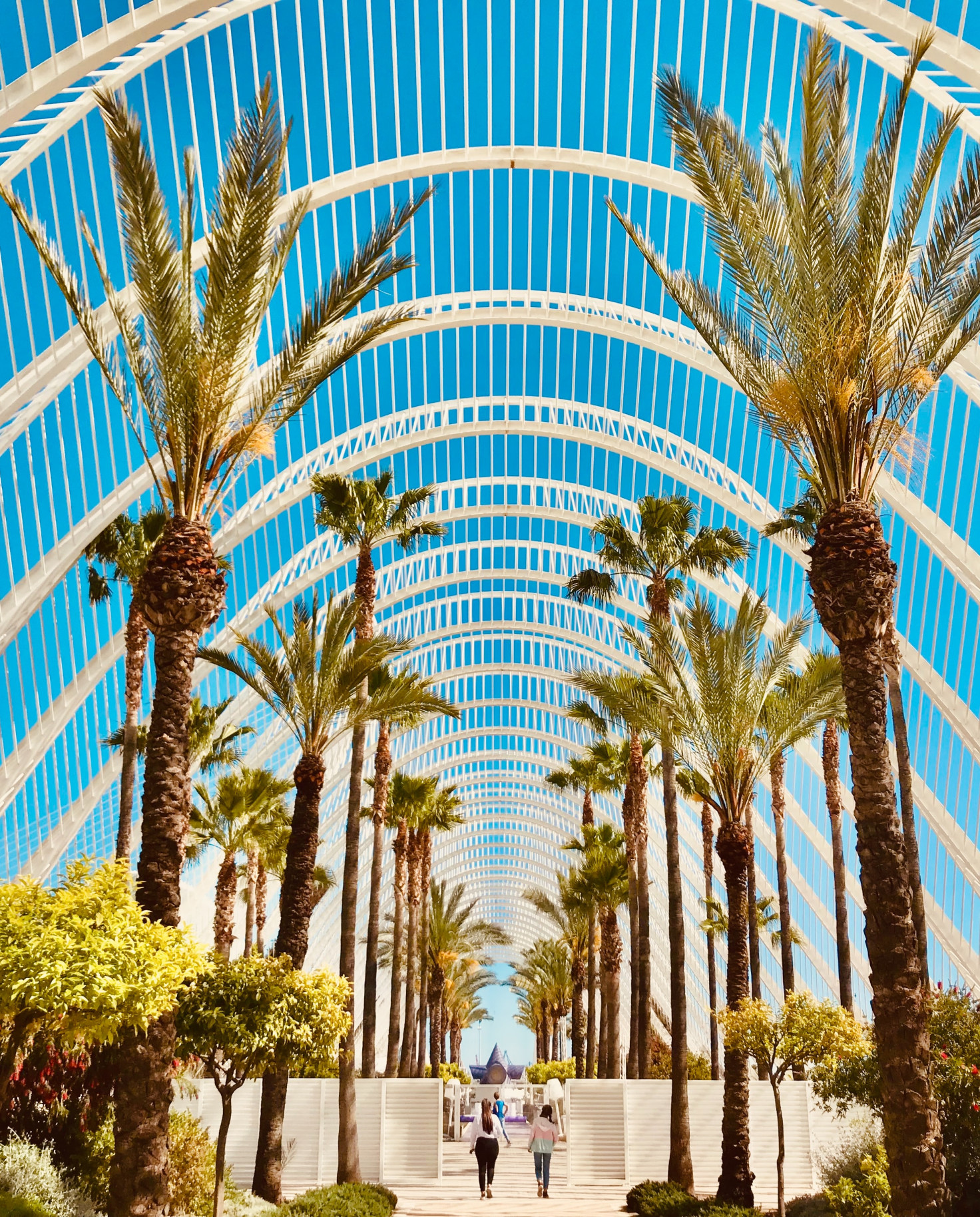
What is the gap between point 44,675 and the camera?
27797 mm

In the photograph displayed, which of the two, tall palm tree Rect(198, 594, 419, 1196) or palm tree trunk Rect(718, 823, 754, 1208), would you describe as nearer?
palm tree trunk Rect(718, 823, 754, 1208)

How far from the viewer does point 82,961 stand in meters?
8.62

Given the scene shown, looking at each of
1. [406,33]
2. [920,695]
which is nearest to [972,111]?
[406,33]

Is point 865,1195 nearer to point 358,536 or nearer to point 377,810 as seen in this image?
point 358,536

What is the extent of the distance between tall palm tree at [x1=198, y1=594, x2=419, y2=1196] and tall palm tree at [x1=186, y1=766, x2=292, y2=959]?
1361 cm

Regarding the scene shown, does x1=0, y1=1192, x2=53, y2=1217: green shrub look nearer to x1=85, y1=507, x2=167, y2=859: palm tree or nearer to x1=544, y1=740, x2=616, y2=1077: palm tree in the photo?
x1=85, y1=507, x2=167, y2=859: palm tree

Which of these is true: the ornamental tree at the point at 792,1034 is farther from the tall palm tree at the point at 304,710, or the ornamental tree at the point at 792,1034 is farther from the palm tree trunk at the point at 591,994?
the palm tree trunk at the point at 591,994

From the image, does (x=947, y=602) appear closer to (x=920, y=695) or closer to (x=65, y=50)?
(x=920, y=695)

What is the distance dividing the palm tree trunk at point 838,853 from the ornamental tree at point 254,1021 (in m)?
17.4

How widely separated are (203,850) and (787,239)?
1200 inches

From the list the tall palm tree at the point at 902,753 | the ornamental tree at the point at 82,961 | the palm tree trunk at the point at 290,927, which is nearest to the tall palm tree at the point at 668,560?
the tall palm tree at the point at 902,753

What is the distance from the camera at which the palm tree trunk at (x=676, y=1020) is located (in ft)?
63.9

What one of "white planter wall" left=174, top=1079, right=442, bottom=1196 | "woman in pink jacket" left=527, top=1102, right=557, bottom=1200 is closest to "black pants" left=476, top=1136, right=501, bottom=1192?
"woman in pink jacket" left=527, top=1102, right=557, bottom=1200

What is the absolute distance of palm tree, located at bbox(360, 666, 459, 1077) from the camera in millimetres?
20984
